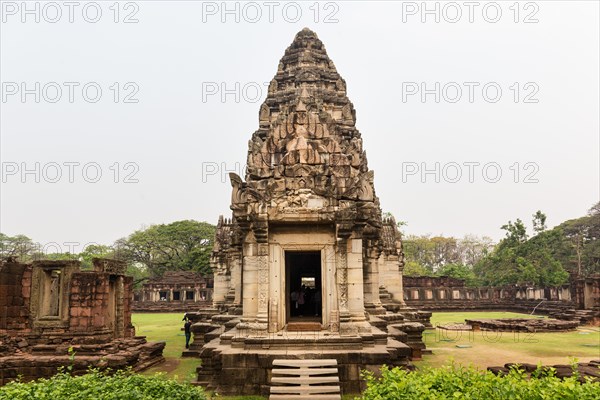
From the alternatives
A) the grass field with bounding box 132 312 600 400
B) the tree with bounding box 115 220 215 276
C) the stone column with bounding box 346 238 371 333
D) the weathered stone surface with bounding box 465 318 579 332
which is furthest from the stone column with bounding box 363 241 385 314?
the tree with bounding box 115 220 215 276

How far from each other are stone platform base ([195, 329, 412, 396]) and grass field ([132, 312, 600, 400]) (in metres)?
0.36

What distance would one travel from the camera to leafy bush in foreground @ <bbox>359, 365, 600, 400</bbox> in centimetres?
564

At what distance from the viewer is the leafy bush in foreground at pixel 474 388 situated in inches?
222

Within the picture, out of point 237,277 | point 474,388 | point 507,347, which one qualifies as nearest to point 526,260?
point 507,347

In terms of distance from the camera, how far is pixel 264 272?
37.8 ft

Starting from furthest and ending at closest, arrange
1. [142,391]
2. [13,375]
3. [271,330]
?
1. [13,375]
2. [271,330]
3. [142,391]

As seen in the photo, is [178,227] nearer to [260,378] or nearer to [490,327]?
[490,327]

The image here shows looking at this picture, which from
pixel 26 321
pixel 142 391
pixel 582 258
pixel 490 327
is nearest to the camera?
pixel 142 391

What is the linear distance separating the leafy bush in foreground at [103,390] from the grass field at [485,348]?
147 inches

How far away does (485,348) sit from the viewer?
1922cm

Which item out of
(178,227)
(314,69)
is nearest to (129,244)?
(178,227)

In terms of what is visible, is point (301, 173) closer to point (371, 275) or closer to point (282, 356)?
point (282, 356)

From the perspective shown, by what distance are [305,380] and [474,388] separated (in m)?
4.41

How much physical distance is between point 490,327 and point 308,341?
20.0 metres
